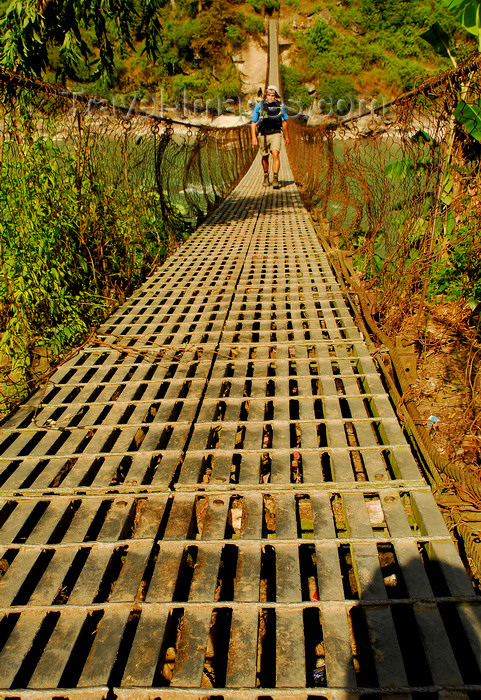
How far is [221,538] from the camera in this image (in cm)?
133

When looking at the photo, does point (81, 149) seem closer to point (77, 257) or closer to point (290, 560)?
point (77, 257)

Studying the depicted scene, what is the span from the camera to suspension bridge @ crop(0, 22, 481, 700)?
3.35 feet

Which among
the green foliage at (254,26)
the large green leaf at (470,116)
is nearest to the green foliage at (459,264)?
the large green leaf at (470,116)

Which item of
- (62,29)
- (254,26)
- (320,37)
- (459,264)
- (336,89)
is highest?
(254,26)

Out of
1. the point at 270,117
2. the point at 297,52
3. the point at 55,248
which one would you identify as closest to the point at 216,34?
the point at 297,52

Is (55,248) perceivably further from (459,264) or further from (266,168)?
(266,168)

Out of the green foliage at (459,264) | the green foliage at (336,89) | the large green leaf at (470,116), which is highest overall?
the green foliage at (336,89)

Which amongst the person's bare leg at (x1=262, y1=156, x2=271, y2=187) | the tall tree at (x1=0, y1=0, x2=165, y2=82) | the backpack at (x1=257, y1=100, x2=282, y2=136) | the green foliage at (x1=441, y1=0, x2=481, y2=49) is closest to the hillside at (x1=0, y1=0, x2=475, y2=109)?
the person's bare leg at (x1=262, y1=156, x2=271, y2=187)

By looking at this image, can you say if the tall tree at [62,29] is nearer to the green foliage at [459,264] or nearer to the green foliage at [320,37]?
the green foliage at [459,264]

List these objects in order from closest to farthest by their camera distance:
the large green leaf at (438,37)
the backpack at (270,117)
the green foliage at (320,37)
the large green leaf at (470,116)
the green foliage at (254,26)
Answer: the large green leaf at (470,116), the large green leaf at (438,37), the backpack at (270,117), the green foliage at (254,26), the green foliage at (320,37)

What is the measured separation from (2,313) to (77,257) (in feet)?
2.11

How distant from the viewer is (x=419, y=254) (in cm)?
312

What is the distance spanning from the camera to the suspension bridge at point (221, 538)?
1022mm

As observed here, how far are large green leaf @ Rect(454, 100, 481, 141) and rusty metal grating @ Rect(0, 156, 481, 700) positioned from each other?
131cm
